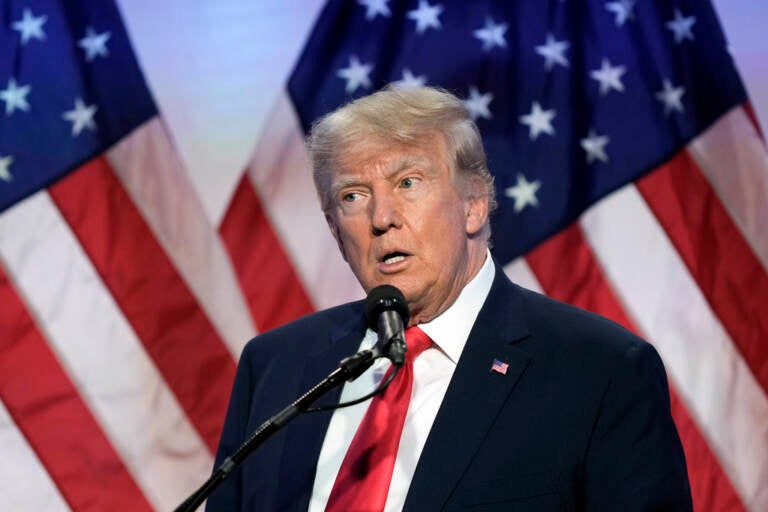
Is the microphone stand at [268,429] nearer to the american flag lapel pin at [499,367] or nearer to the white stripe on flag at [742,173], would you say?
the american flag lapel pin at [499,367]

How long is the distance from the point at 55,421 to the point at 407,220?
1661 mm

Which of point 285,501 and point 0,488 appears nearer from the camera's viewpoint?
Result: point 285,501

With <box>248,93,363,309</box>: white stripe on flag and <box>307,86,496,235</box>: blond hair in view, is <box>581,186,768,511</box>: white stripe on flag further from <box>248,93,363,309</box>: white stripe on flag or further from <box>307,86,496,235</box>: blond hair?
<box>307,86,496,235</box>: blond hair

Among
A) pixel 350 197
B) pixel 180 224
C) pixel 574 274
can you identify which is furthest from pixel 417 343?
pixel 180 224

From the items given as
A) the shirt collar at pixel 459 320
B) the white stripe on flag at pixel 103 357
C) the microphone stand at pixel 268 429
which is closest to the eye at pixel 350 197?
the shirt collar at pixel 459 320

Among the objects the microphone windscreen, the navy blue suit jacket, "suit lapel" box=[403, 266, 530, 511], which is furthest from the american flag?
the microphone windscreen

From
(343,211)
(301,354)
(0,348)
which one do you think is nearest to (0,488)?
(0,348)

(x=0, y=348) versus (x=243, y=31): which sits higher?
(x=243, y=31)

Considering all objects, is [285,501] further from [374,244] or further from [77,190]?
[77,190]

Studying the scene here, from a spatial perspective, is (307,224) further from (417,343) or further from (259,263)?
(417,343)

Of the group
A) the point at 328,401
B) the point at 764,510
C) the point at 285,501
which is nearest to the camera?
the point at 285,501

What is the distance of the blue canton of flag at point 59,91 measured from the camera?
3141mm

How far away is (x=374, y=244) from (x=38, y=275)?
1.61 m

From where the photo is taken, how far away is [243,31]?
339cm
